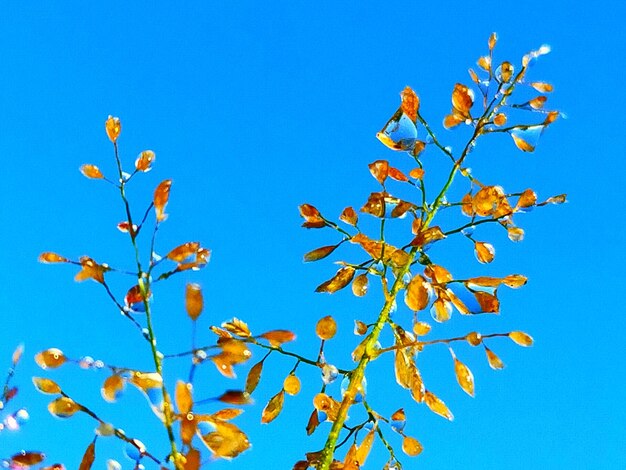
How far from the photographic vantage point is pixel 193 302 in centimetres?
79

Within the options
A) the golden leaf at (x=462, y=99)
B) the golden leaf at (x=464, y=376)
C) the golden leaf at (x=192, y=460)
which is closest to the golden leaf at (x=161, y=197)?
the golden leaf at (x=192, y=460)

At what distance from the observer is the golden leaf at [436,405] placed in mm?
1134

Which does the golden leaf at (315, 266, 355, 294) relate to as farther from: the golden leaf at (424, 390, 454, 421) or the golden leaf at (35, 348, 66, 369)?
the golden leaf at (35, 348, 66, 369)

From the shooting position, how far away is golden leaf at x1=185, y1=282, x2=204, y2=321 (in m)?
0.79

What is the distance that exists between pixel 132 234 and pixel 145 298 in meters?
0.10

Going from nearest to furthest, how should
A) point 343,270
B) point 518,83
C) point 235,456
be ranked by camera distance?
point 235,456
point 343,270
point 518,83

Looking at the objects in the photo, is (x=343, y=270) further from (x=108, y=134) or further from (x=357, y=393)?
(x=108, y=134)

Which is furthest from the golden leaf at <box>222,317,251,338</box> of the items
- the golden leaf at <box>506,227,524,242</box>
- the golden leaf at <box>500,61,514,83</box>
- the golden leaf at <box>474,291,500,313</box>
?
the golden leaf at <box>500,61,514,83</box>

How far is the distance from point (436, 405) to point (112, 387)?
564mm

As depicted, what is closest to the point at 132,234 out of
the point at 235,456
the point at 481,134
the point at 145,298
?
the point at 145,298

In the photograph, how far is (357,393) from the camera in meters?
1.15

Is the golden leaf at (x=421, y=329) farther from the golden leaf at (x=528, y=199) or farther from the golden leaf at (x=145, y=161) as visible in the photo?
the golden leaf at (x=145, y=161)

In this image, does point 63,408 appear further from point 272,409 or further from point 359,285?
point 359,285

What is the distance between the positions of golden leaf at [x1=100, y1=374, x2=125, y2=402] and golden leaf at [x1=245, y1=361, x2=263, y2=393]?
1.24ft
